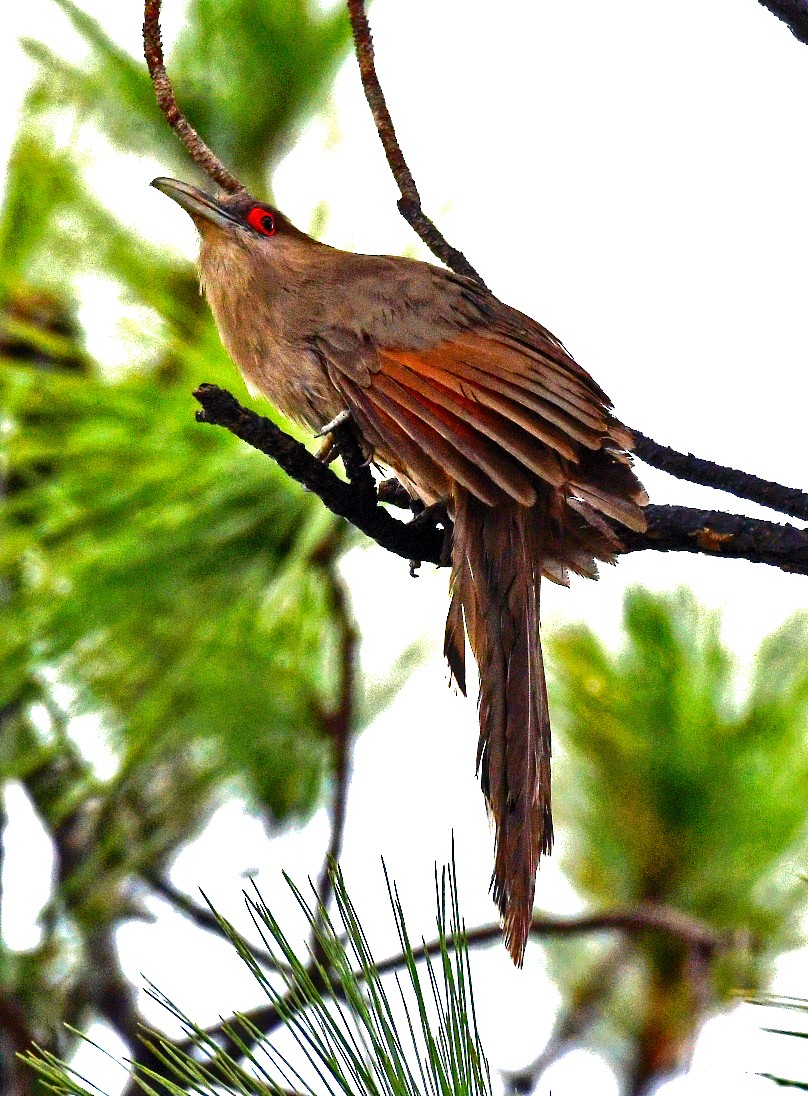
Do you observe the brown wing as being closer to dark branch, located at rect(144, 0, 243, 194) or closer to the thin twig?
dark branch, located at rect(144, 0, 243, 194)

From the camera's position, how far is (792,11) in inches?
52.1

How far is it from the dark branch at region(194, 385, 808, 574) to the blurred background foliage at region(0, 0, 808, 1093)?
0.91 metres

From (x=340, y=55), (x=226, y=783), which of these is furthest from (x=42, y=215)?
(x=226, y=783)

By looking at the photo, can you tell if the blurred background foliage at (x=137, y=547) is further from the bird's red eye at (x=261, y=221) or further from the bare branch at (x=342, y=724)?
the bird's red eye at (x=261, y=221)

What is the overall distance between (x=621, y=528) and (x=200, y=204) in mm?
898

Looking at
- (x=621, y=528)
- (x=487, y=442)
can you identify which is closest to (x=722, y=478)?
(x=621, y=528)

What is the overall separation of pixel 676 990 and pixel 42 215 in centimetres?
207

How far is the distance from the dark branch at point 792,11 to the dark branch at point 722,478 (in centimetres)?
42

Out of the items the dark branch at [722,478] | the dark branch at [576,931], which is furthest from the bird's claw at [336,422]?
the dark branch at [576,931]

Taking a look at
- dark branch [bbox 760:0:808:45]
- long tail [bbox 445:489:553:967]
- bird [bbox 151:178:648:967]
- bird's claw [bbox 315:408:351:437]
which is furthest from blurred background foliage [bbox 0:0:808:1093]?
dark branch [bbox 760:0:808:45]

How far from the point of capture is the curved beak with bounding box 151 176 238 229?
7.03ft

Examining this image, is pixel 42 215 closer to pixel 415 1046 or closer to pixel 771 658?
pixel 771 658

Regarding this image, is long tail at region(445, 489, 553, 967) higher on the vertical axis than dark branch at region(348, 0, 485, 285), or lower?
lower

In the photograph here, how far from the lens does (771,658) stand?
9.98ft
